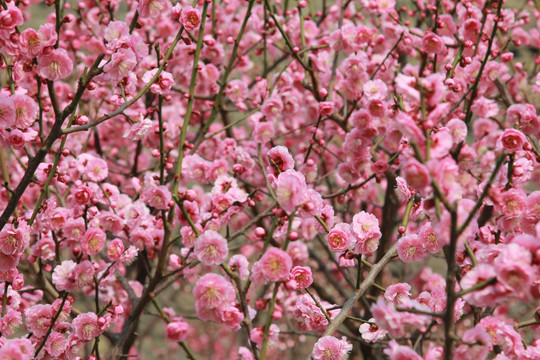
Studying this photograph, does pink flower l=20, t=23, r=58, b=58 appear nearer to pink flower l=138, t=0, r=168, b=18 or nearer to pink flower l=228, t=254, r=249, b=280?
pink flower l=138, t=0, r=168, b=18

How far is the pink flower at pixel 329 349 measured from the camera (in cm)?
191

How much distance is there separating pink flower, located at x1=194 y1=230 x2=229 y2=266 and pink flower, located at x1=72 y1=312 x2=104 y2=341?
1.97ft

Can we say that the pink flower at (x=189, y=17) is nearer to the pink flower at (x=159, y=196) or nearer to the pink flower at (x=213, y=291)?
the pink flower at (x=159, y=196)

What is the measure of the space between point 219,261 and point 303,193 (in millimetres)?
452

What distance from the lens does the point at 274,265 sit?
1.62 meters

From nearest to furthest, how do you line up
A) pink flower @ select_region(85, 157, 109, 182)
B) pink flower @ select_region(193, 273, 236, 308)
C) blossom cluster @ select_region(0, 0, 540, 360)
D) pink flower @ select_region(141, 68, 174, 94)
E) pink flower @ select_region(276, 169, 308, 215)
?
1. blossom cluster @ select_region(0, 0, 540, 360)
2. pink flower @ select_region(276, 169, 308, 215)
3. pink flower @ select_region(193, 273, 236, 308)
4. pink flower @ select_region(141, 68, 174, 94)
5. pink flower @ select_region(85, 157, 109, 182)

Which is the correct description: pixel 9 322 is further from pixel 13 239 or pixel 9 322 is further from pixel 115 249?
pixel 115 249

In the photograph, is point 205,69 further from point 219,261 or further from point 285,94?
point 219,261

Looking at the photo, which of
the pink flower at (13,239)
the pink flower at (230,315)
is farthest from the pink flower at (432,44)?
the pink flower at (13,239)

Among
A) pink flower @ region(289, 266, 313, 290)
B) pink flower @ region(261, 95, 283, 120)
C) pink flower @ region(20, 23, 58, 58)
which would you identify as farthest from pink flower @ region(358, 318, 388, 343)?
pink flower @ region(20, 23, 58, 58)

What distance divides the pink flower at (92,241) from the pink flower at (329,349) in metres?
1.05

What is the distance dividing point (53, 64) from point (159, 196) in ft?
2.37

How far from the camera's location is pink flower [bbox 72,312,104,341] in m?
2.13

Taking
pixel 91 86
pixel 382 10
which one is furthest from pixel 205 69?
pixel 91 86
